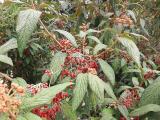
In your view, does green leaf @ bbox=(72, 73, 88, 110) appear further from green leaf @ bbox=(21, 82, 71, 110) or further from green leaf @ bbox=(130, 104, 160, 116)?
green leaf @ bbox=(130, 104, 160, 116)

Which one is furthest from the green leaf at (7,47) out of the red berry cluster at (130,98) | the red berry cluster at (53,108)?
the red berry cluster at (130,98)

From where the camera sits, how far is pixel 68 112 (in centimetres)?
156

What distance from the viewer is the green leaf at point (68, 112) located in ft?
5.10

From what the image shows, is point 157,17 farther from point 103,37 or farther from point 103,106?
point 103,106

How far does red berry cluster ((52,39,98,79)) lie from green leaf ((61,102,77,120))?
15cm

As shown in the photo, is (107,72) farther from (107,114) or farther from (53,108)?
(53,108)

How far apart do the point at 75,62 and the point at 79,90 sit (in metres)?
0.24

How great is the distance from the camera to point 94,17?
2.99m

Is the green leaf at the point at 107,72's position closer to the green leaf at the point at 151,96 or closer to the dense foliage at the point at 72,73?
the dense foliage at the point at 72,73

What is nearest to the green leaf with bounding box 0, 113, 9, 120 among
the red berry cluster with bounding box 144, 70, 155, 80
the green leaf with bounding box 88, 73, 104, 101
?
the green leaf with bounding box 88, 73, 104, 101

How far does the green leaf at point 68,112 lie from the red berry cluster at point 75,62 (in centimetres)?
15

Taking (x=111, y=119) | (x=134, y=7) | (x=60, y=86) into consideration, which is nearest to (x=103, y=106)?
(x=111, y=119)

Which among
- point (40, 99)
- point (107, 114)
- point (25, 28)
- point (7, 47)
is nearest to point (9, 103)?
point (40, 99)

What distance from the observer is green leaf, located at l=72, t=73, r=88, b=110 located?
1466 mm
